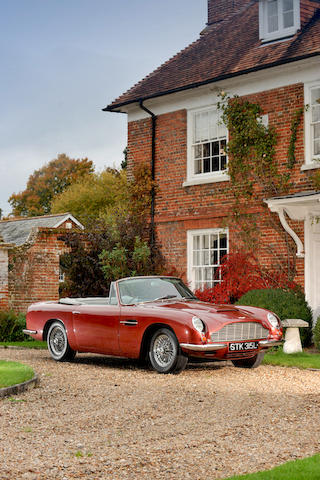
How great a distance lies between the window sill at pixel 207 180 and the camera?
53.6 feet

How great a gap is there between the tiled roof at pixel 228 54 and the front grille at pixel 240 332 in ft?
23.2

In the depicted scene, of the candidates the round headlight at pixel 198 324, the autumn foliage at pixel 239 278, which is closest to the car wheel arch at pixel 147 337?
the round headlight at pixel 198 324

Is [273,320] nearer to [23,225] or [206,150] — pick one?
[206,150]

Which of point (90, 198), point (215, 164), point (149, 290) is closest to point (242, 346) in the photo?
point (149, 290)

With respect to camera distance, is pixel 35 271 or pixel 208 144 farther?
pixel 35 271

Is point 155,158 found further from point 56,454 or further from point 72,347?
point 56,454

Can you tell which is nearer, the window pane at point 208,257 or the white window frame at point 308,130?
the white window frame at point 308,130

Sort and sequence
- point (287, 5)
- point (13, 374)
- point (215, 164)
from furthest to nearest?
point (215, 164) → point (287, 5) → point (13, 374)

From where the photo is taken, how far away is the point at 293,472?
4469mm

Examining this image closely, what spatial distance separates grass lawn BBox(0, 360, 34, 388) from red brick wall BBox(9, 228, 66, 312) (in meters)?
7.51

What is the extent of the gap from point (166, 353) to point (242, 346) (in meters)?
1.12

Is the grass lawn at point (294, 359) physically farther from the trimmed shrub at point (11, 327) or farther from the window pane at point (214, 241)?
the trimmed shrub at point (11, 327)

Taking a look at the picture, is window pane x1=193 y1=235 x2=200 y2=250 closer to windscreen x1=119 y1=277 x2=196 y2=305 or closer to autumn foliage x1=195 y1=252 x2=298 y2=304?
autumn foliage x1=195 y1=252 x2=298 y2=304

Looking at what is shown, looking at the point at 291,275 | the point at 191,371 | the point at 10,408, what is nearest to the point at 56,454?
the point at 10,408
